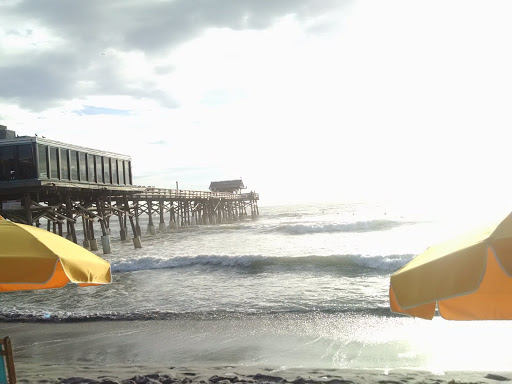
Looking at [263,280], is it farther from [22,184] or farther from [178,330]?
[22,184]

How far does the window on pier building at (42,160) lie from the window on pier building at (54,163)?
1.10ft

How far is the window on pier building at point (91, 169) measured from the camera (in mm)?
22481

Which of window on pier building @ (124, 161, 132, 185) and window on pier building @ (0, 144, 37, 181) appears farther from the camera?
window on pier building @ (124, 161, 132, 185)

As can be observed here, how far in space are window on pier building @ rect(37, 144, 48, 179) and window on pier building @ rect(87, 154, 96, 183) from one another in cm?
372

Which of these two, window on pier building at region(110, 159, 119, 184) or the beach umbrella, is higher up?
window on pier building at region(110, 159, 119, 184)

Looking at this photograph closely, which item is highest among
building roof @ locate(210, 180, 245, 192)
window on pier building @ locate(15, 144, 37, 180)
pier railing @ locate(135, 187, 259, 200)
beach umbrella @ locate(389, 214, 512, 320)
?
building roof @ locate(210, 180, 245, 192)

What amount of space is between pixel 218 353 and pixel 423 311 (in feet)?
15.0

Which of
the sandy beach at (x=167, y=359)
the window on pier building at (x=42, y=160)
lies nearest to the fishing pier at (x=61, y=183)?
the window on pier building at (x=42, y=160)

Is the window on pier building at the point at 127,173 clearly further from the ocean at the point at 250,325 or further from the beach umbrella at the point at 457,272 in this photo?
the beach umbrella at the point at 457,272

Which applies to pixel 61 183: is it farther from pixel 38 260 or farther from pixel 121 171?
pixel 38 260

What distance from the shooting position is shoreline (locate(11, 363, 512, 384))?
19.0 feet

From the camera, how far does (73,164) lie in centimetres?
2092

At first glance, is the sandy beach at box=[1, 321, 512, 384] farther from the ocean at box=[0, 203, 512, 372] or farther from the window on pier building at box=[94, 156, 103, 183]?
the window on pier building at box=[94, 156, 103, 183]

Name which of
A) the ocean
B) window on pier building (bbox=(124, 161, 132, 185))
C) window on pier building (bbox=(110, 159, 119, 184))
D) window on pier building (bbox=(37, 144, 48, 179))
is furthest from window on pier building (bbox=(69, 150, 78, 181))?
the ocean
